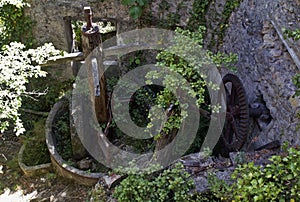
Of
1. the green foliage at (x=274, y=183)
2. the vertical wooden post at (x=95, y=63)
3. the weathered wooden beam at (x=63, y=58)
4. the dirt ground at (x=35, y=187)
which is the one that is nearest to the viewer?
the green foliage at (x=274, y=183)

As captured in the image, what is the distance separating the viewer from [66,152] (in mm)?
6406

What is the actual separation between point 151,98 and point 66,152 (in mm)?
1885

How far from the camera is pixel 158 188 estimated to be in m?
3.82

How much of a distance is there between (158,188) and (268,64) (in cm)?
217

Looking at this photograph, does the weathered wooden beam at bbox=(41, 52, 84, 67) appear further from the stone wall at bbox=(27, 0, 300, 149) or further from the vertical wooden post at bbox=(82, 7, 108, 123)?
the stone wall at bbox=(27, 0, 300, 149)

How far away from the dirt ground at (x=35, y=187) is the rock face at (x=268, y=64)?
3.00 metres

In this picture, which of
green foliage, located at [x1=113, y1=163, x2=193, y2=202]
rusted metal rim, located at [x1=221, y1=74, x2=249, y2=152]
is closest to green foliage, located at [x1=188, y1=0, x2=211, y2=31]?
rusted metal rim, located at [x1=221, y1=74, x2=249, y2=152]

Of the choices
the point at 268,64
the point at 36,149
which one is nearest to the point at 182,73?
the point at 268,64

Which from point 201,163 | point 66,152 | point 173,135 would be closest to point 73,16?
point 66,152

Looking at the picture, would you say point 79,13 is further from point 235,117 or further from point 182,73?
point 235,117

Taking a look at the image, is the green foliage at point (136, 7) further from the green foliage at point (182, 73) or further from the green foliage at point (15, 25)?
the green foliage at point (182, 73)

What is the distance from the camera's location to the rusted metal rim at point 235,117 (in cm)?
466

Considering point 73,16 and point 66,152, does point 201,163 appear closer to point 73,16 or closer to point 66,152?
point 66,152

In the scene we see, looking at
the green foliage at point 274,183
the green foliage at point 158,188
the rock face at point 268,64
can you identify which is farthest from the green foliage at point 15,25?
the green foliage at point 274,183
